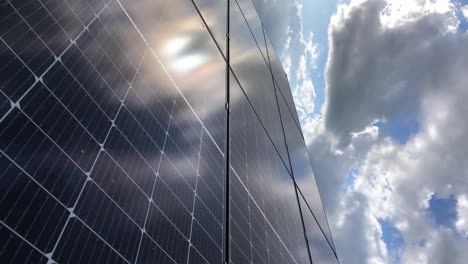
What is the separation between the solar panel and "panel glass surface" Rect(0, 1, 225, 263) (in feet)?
0.04

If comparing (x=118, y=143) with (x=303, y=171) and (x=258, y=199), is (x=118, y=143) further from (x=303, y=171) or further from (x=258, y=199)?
(x=303, y=171)

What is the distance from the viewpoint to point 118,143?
412cm

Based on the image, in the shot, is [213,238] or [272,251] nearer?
[213,238]

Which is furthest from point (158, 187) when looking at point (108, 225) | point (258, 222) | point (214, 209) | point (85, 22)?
point (258, 222)

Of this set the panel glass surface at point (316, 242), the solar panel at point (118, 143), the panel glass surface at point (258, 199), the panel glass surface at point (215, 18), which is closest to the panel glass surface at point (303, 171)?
the panel glass surface at point (316, 242)

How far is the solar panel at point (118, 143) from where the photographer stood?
114 inches

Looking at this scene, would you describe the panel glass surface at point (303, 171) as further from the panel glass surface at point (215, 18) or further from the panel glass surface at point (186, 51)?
the panel glass surface at point (186, 51)

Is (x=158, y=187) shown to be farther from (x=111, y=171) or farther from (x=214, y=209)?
(x=214, y=209)

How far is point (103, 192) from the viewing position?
11.8ft

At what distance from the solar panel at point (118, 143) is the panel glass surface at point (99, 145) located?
0.04ft

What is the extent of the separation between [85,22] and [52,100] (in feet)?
4.31

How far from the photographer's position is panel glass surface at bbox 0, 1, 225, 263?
2.84 meters

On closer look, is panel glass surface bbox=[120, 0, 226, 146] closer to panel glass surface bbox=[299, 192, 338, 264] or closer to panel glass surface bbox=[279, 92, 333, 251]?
panel glass surface bbox=[299, 192, 338, 264]

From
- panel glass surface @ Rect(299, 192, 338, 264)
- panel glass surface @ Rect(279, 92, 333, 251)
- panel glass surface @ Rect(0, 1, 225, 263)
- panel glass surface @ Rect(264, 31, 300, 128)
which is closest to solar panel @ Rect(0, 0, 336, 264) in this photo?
panel glass surface @ Rect(0, 1, 225, 263)
